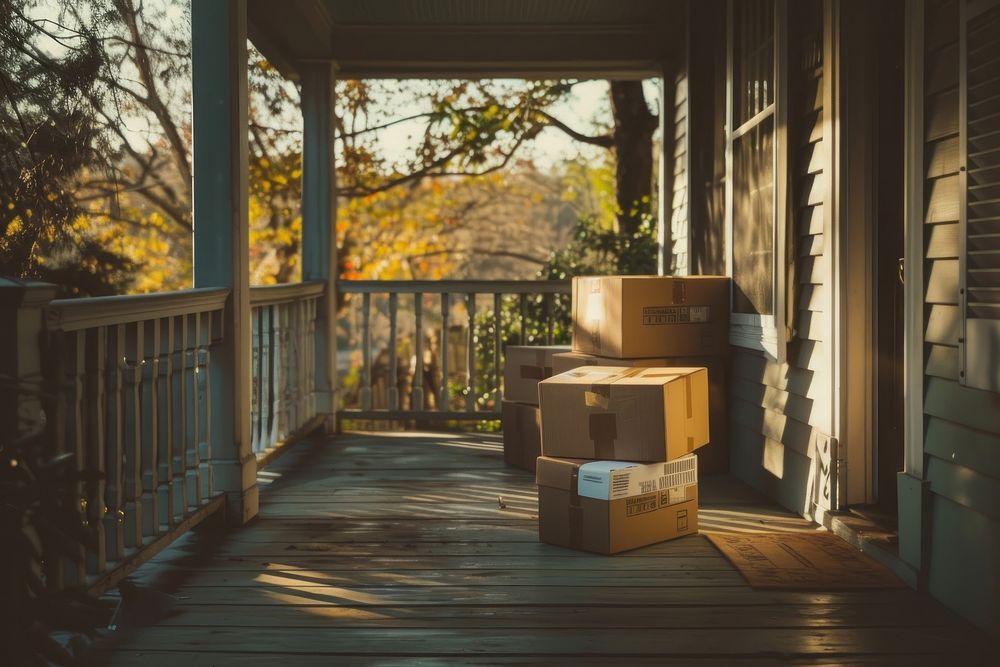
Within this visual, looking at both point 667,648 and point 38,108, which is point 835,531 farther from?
point 38,108

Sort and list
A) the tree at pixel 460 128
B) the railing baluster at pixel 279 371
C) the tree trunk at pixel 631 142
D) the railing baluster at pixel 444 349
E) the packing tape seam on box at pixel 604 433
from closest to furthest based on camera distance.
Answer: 1. the packing tape seam on box at pixel 604 433
2. the railing baluster at pixel 279 371
3. the railing baluster at pixel 444 349
4. the tree trunk at pixel 631 142
5. the tree at pixel 460 128

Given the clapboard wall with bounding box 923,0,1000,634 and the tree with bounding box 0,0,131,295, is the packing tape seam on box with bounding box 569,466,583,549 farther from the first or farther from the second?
the tree with bounding box 0,0,131,295

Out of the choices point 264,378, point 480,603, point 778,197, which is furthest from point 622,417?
point 264,378

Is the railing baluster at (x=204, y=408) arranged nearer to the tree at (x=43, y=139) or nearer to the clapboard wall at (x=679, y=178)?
the tree at (x=43, y=139)

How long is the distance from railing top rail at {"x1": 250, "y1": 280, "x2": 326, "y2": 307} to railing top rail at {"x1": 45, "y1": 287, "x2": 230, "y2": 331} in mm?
883

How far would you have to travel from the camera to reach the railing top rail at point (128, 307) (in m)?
2.21

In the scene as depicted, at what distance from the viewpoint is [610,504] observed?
307 centimetres

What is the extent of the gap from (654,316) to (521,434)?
37.0 inches

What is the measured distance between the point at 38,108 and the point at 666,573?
2.84m

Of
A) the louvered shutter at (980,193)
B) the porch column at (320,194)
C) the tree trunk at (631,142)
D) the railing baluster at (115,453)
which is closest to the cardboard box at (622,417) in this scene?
the louvered shutter at (980,193)

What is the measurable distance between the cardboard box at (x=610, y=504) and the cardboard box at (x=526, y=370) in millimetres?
1392

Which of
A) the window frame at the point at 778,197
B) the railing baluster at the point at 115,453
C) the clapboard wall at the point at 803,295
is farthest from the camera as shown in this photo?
the window frame at the point at 778,197

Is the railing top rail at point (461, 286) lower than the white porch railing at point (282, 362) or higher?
higher

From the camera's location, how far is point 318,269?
591 centimetres
